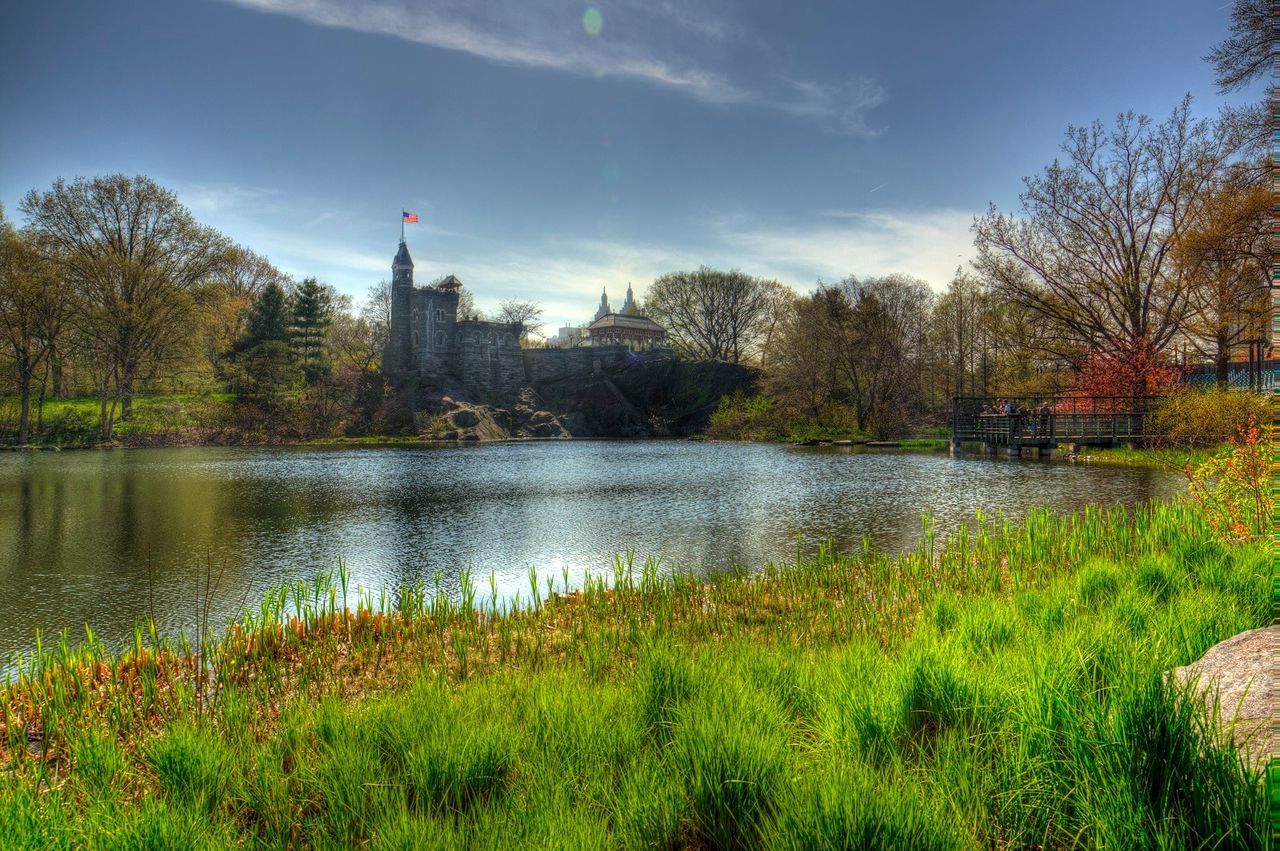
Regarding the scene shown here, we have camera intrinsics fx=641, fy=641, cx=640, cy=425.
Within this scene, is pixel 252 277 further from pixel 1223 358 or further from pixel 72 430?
pixel 1223 358

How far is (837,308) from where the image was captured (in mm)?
47125

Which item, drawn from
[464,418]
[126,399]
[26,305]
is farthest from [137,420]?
[464,418]

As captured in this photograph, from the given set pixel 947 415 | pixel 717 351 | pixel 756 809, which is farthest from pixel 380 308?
pixel 756 809

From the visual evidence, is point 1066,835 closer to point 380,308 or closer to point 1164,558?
point 1164,558

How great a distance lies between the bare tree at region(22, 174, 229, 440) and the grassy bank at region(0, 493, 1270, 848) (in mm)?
48684

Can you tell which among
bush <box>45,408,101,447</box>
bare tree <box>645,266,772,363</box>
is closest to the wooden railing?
bare tree <box>645,266,772,363</box>

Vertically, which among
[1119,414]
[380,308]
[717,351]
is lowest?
[1119,414]

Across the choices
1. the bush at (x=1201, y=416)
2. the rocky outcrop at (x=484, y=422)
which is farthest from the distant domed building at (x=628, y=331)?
the bush at (x=1201, y=416)

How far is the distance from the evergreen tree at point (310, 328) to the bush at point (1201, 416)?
5892 centimetres

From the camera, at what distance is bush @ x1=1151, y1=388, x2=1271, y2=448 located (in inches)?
749

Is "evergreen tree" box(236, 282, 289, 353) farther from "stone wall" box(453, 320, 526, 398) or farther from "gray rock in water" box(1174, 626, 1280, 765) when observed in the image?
"gray rock in water" box(1174, 626, 1280, 765)

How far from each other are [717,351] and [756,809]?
230 ft

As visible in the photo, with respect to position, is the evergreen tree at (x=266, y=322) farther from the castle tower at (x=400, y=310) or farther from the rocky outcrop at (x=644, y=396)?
the rocky outcrop at (x=644, y=396)

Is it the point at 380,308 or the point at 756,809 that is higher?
the point at 380,308
